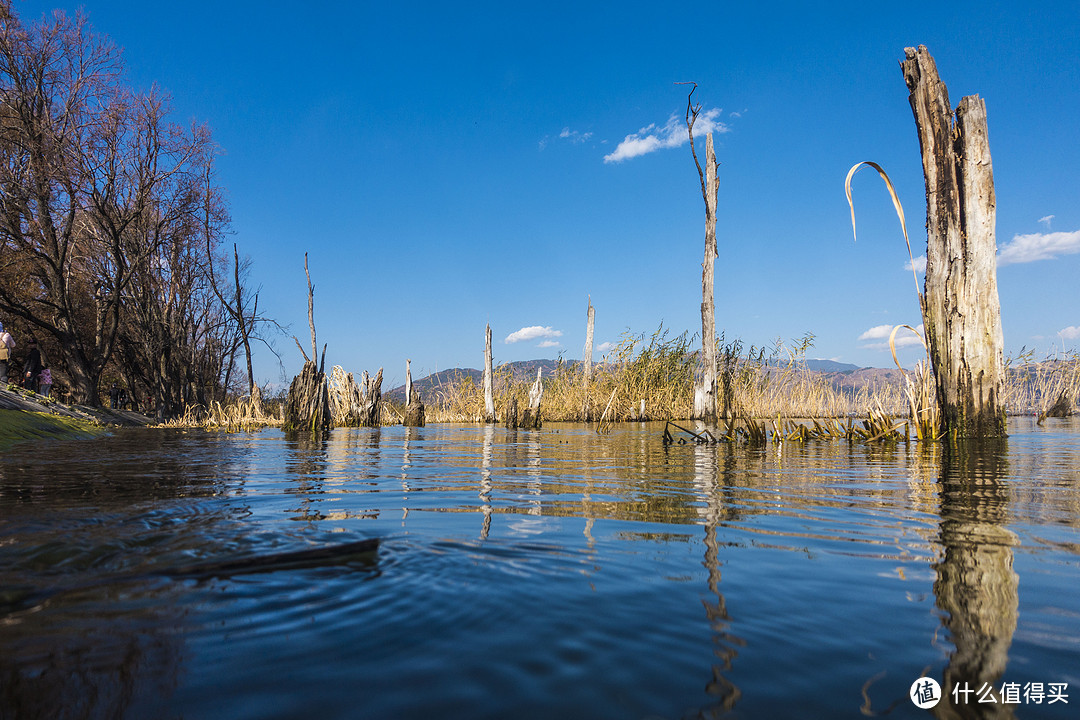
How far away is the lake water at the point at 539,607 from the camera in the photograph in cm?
102

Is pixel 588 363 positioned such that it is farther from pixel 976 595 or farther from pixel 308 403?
pixel 976 595

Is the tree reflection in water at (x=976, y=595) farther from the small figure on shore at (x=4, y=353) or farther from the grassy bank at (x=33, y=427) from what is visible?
the small figure on shore at (x=4, y=353)

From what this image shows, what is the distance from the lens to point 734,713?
96cm

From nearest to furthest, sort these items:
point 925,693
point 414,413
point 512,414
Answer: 1. point 925,693
2. point 512,414
3. point 414,413

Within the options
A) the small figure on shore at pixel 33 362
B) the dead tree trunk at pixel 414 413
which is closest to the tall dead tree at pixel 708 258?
the dead tree trunk at pixel 414 413

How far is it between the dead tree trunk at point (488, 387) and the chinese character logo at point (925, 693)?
20.5 meters

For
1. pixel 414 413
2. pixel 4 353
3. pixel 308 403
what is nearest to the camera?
pixel 4 353

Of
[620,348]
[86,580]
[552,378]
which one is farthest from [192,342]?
[86,580]

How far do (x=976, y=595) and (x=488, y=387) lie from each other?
810 inches

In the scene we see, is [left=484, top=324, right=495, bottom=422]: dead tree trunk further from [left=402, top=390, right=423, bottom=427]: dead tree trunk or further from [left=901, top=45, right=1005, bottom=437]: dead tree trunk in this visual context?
[left=901, top=45, right=1005, bottom=437]: dead tree trunk

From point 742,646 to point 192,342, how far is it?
102ft

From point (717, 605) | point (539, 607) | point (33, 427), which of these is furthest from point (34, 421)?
point (717, 605)

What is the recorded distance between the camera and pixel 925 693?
1044 millimetres

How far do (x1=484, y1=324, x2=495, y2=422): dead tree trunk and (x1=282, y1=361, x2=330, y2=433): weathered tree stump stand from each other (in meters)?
7.45
